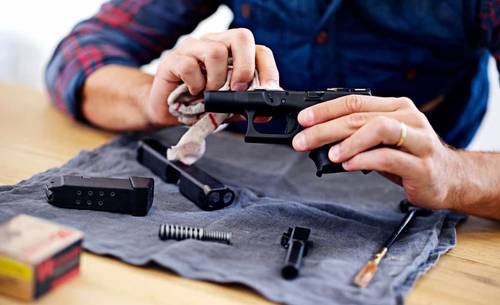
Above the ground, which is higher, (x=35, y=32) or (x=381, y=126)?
(x=381, y=126)

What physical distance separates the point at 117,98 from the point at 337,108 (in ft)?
1.69

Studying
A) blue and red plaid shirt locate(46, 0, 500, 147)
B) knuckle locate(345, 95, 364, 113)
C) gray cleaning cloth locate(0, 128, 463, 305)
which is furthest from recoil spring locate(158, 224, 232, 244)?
blue and red plaid shirt locate(46, 0, 500, 147)

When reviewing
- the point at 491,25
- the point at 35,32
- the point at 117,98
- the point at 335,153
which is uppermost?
the point at 491,25

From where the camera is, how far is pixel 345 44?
1.20 metres

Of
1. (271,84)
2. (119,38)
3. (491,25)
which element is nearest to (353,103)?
(271,84)

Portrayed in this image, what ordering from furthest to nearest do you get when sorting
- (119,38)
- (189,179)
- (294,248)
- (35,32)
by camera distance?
1. (35,32)
2. (119,38)
3. (189,179)
4. (294,248)

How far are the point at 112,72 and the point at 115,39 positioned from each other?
12 centimetres

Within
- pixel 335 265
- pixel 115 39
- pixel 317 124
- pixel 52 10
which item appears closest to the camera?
pixel 335 265

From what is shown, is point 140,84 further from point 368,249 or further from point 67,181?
point 368,249

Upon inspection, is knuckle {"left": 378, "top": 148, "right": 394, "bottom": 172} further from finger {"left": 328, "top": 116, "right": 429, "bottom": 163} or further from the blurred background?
the blurred background

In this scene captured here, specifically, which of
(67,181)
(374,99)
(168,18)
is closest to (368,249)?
(374,99)

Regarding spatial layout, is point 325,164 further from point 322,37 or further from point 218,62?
point 322,37

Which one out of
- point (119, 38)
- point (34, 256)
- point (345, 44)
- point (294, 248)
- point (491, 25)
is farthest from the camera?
point (119, 38)

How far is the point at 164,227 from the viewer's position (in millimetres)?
725
